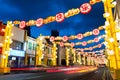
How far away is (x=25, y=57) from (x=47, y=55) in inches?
726

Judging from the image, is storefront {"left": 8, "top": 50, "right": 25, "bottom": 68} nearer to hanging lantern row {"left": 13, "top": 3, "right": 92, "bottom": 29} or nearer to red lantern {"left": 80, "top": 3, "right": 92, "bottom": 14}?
hanging lantern row {"left": 13, "top": 3, "right": 92, "bottom": 29}

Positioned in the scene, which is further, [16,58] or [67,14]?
[16,58]

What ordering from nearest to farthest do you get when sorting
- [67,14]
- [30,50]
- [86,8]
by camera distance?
[86,8], [67,14], [30,50]

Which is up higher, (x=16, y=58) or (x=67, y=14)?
(x=67, y=14)

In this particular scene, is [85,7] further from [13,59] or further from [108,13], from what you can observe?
[13,59]

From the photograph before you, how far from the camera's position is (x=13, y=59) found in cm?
4466

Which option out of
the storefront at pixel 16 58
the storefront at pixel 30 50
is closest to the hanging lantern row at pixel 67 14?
the storefront at pixel 16 58

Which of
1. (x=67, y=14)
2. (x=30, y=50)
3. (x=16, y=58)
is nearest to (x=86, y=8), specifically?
(x=67, y=14)

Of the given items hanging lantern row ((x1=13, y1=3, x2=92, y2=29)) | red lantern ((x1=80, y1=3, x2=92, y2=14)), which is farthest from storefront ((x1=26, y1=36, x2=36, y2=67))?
red lantern ((x1=80, y1=3, x2=92, y2=14))

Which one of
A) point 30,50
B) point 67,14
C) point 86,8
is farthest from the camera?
point 30,50

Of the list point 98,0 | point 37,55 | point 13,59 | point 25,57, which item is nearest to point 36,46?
point 37,55

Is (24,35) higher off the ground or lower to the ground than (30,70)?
higher

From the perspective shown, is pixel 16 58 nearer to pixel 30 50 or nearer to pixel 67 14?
pixel 30 50

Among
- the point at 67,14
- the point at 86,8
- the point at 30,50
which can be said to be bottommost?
the point at 30,50
